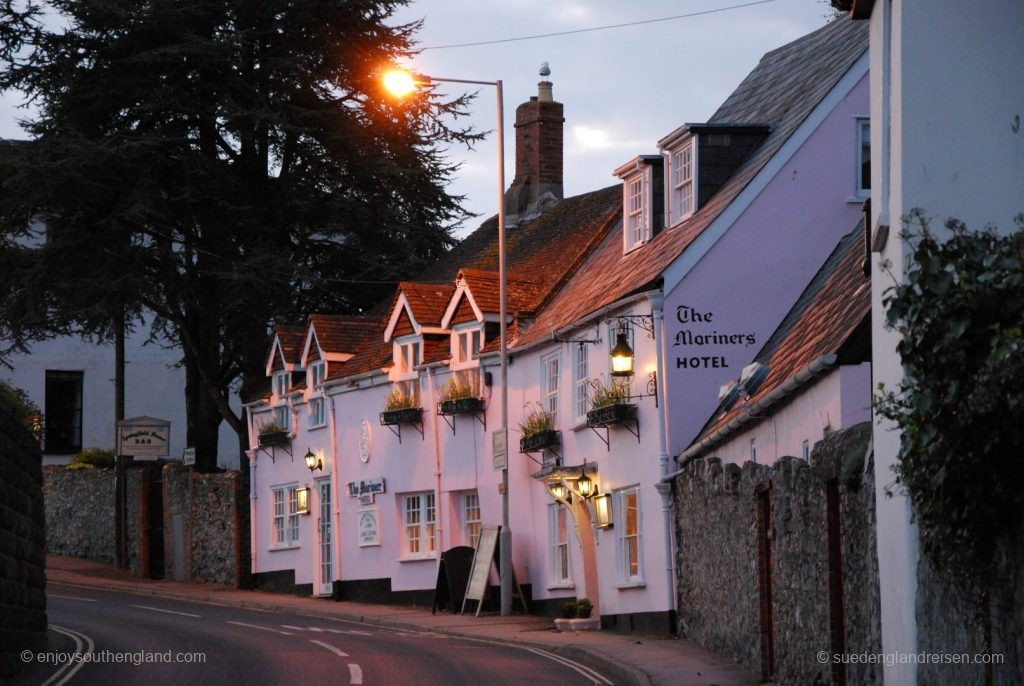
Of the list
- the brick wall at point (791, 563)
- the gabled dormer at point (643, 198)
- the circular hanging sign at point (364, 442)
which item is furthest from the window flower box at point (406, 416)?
the brick wall at point (791, 563)

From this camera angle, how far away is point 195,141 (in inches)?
1565

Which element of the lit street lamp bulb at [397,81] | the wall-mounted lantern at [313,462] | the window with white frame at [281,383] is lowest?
the wall-mounted lantern at [313,462]

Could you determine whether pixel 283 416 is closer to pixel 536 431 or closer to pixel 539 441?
pixel 536 431

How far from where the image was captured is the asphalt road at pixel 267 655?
1762cm

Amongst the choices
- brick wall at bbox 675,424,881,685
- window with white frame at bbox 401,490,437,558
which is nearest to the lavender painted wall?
brick wall at bbox 675,424,881,685

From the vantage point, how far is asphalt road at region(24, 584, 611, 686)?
17.6 meters

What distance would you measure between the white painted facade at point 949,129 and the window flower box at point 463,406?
19.8m

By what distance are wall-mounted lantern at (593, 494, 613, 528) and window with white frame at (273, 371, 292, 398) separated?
1500 cm

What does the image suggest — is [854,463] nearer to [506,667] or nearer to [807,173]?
[506,667]

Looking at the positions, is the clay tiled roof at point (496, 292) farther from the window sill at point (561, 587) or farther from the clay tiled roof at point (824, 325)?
the clay tiled roof at point (824, 325)

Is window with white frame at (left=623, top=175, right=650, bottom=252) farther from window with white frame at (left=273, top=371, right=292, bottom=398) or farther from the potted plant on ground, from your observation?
window with white frame at (left=273, top=371, right=292, bottom=398)

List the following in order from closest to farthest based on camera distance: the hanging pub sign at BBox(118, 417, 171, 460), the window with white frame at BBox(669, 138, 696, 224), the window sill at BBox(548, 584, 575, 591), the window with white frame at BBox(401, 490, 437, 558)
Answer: the window with white frame at BBox(669, 138, 696, 224)
the window sill at BBox(548, 584, 575, 591)
the window with white frame at BBox(401, 490, 437, 558)
the hanging pub sign at BBox(118, 417, 171, 460)

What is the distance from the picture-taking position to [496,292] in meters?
32.2

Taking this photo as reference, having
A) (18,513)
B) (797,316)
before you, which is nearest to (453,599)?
(797,316)
